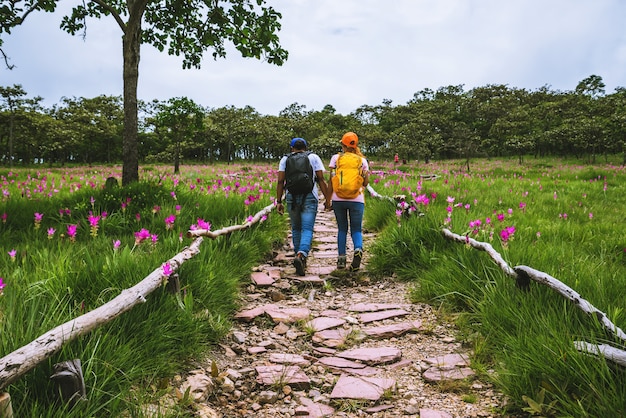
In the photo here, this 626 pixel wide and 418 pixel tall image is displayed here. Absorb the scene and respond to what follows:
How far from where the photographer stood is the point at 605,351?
6.92 feet

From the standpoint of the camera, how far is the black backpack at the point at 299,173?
5.63m

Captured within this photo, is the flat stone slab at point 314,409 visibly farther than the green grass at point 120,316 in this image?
Yes

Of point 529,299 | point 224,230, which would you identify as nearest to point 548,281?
point 529,299

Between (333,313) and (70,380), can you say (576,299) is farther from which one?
(70,380)

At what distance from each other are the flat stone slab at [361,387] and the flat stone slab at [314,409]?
4.5 inches

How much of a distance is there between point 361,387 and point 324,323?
1.24 metres

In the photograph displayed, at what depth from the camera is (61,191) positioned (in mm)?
9734

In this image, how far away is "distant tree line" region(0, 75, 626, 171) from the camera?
116 feet

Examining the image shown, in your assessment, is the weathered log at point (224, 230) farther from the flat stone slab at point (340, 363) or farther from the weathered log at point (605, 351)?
the weathered log at point (605, 351)

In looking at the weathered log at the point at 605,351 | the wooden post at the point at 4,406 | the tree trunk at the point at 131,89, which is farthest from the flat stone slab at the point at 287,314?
the tree trunk at the point at 131,89

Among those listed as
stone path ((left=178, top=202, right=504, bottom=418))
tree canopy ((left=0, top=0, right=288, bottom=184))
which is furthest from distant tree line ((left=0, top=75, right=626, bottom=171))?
stone path ((left=178, top=202, right=504, bottom=418))

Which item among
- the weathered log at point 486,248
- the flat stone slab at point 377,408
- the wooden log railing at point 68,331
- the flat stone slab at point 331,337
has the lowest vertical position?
the flat stone slab at point 331,337

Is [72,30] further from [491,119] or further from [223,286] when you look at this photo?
[491,119]

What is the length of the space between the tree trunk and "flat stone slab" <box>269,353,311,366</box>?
658 cm
